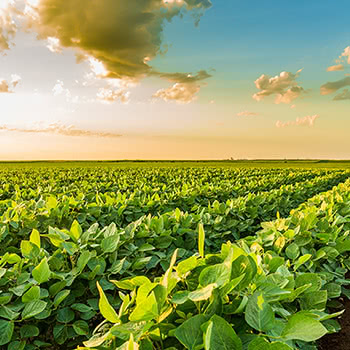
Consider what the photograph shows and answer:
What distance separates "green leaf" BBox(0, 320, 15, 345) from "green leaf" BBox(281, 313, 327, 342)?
65.7 inches

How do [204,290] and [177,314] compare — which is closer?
[204,290]

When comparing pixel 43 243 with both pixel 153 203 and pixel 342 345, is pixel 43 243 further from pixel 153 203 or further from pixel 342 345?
pixel 342 345

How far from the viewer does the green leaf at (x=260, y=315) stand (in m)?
1.09

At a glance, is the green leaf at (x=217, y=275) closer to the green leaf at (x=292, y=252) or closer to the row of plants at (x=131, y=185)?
the green leaf at (x=292, y=252)

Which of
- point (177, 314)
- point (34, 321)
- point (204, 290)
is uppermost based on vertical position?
point (204, 290)

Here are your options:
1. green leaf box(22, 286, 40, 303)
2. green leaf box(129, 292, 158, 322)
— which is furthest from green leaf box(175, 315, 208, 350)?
green leaf box(22, 286, 40, 303)

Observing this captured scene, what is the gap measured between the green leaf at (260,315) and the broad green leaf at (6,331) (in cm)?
157

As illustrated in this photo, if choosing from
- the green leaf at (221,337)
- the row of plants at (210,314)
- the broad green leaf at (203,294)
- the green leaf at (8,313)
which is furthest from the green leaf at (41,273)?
the green leaf at (221,337)

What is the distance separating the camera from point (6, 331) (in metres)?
1.92

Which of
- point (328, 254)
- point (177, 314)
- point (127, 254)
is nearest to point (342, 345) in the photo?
point (328, 254)

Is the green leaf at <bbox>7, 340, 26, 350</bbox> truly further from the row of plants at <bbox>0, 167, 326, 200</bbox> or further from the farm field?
the row of plants at <bbox>0, 167, 326, 200</bbox>

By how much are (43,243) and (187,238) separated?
1.68 metres

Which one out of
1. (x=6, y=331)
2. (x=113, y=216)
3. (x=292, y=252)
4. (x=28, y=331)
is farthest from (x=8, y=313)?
(x=113, y=216)

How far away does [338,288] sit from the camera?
7.93 feet
